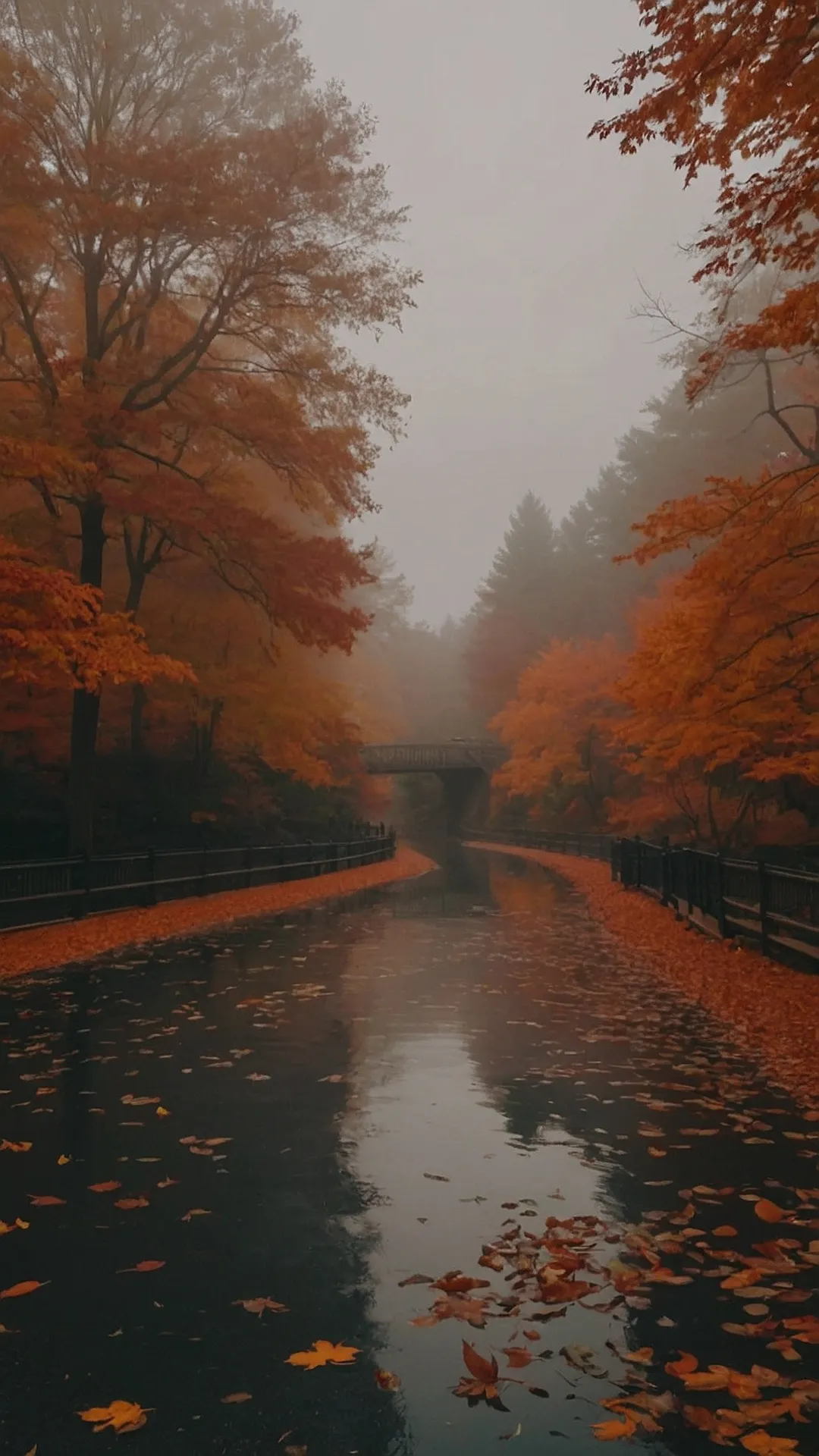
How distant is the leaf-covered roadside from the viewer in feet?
49.5

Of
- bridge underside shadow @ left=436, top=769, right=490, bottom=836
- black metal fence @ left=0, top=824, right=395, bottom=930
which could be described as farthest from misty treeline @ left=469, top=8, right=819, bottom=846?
bridge underside shadow @ left=436, top=769, right=490, bottom=836

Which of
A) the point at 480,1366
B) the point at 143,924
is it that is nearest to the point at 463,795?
the point at 143,924

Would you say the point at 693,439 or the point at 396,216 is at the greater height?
the point at 693,439

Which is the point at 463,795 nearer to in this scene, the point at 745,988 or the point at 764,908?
the point at 764,908

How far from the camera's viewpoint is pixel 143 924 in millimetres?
19047

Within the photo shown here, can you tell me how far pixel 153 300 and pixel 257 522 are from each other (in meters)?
4.91

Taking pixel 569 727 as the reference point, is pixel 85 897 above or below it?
below

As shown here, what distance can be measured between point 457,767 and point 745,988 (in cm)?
7018

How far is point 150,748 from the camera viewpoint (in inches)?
1291

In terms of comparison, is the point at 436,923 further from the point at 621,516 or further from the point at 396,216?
the point at 621,516

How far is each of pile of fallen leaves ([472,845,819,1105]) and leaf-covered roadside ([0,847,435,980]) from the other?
721 cm

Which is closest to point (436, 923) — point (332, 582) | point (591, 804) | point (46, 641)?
point (332, 582)

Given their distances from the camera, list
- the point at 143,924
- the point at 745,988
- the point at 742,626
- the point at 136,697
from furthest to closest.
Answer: the point at 136,697 < the point at 742,626 < the point at 143,924 < the point at 745,988

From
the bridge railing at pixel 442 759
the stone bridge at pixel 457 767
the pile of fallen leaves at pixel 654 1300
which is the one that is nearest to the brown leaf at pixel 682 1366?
the pile of fallen leaves at pixel 654 1300
